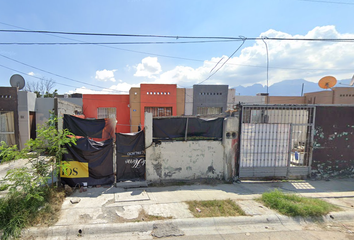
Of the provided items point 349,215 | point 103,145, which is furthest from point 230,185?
point 103,145

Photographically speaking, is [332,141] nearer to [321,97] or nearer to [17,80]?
[321,97]

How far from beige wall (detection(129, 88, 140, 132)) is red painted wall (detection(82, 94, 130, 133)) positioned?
0.72 meters

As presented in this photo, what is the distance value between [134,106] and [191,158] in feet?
34.5

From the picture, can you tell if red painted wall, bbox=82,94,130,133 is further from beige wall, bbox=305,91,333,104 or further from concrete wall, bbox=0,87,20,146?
beige wall, bbox=305,91,333,104

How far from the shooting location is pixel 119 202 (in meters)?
4.68

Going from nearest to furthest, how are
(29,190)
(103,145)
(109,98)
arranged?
1. (29,190)
2. (103,145)
3. (109,98)

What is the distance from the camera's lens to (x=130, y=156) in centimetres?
593

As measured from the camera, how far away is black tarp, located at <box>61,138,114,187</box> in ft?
18.0

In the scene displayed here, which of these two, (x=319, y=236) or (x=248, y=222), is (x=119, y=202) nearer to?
(x=248, y=222)

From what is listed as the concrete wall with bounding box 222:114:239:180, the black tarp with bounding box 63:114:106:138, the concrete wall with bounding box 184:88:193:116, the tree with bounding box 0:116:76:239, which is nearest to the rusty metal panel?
the concrete wall with bounding box 222:114:239:180

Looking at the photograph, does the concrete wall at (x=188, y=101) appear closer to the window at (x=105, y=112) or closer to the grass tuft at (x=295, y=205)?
the window at (x=105, y=112)

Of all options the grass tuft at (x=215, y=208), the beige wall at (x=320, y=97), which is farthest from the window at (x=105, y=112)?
the beige wall at (x=320, y=97)

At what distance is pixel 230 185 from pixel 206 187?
0.94 meters

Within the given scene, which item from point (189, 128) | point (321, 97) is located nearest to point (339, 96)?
point (321, 97)
